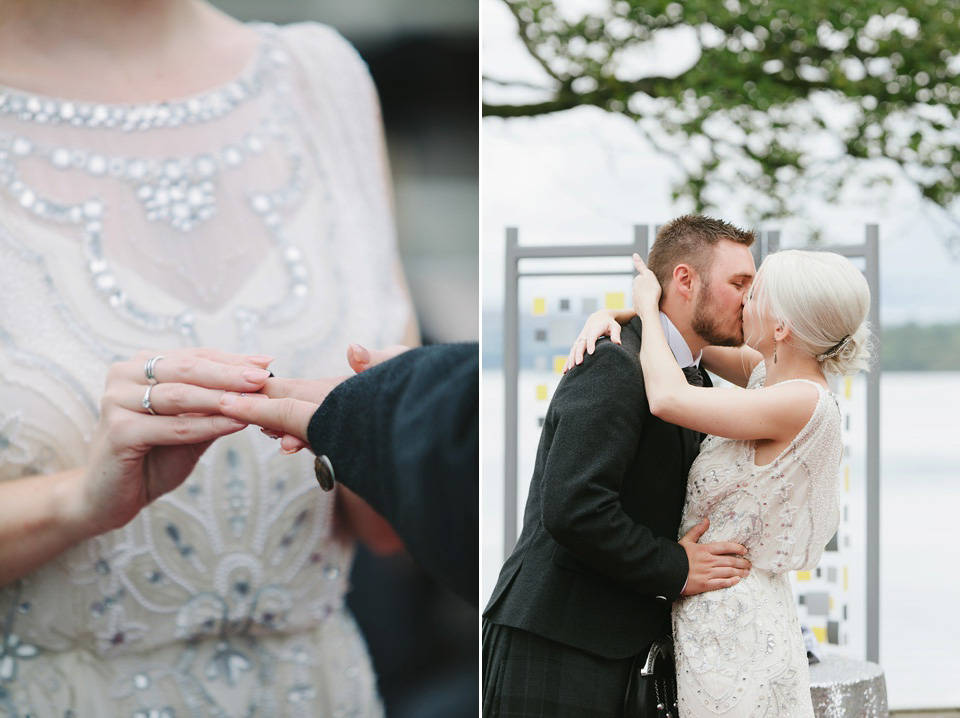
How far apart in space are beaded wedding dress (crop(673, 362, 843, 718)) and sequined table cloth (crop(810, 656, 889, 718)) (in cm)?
70

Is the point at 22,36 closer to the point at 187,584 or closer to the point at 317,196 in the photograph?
the point at 317,196

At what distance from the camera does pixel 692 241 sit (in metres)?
1.88

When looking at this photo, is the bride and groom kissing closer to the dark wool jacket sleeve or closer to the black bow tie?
the dark wool jacket sleeve

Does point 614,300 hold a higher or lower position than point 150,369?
higher

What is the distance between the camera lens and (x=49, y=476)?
1644 millimetres

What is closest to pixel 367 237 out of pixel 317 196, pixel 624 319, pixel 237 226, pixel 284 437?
pixel 317 196

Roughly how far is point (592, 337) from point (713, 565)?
0.48 m

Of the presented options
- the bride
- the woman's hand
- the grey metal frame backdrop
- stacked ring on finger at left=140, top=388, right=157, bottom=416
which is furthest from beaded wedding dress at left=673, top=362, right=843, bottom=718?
the grey metal frame backdrop

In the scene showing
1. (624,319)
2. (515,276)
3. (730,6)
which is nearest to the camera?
(624,319)

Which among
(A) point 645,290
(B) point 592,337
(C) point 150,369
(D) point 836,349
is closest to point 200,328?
(C) point 150,369

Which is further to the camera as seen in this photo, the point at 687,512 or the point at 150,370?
the point at 687,512

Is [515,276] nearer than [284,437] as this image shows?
No

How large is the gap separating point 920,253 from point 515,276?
2.75 meters

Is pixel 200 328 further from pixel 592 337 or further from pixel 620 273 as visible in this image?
pixel 620 273
